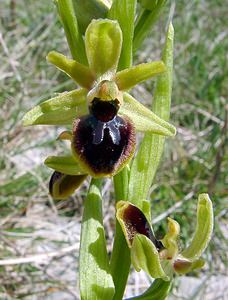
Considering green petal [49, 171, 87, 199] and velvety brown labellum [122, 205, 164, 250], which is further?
green petal [49, 171, 87, 199]

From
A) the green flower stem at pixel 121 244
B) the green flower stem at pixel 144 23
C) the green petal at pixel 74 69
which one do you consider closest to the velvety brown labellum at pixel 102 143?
the green petal at pixel 74 69

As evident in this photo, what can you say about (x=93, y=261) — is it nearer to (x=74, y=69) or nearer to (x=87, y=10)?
(x=74, y=69)

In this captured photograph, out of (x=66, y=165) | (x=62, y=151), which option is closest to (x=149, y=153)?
(x=66, y=165)

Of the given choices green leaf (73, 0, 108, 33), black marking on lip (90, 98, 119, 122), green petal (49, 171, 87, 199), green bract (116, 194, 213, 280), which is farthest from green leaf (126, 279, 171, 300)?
green leaf (73, 0, 108, 33)

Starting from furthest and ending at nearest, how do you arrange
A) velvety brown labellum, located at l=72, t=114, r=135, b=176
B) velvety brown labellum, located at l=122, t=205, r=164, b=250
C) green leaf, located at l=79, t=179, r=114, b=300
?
green leaf, located at l=79, t=179, r=114, b=300, velvety brown labellum, located at l=122, t=205, r=164, b=250, velvety brown labellum, located at l=72, t=114, r=135, b=176

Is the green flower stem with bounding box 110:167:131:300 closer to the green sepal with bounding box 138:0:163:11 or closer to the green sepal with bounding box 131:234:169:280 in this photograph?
the green sepal with bounding box 131:234:169:280

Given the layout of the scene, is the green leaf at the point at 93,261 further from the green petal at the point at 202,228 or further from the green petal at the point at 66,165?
the green petal at the point at 202,228

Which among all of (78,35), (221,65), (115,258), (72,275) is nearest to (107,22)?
(78,35)
